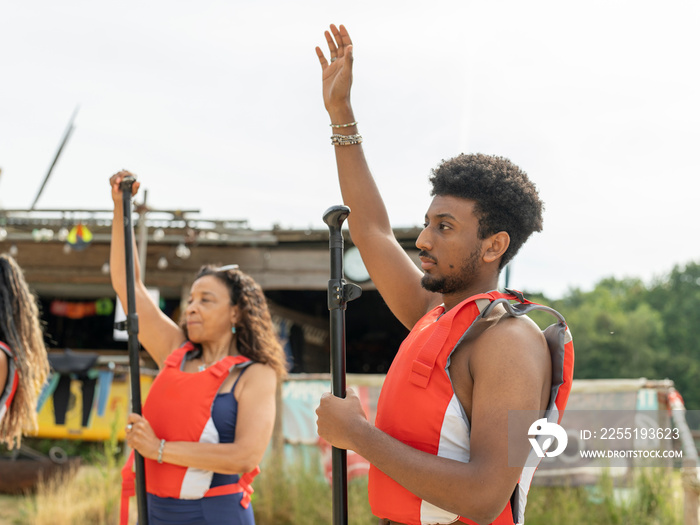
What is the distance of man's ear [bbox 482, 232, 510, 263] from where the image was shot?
1704 mm

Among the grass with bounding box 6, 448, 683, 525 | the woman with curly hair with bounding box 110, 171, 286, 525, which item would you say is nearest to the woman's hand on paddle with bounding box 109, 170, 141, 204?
the woman with curly hair with bounding box 110, 171, 286, 525

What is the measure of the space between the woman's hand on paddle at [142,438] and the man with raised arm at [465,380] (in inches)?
40.4

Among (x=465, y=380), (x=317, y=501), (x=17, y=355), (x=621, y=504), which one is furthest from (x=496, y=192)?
(x=317, y=501)

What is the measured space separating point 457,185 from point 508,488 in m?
0.77

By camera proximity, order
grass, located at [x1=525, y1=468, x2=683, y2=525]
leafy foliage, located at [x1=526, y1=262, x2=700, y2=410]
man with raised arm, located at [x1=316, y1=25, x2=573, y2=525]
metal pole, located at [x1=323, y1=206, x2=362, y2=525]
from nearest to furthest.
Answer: man with raised arm, located at [x1=316, y1=25, x2=573, y2=525] < metal pole, located at [x1=323, y1=206, x2=362, y2=525] < grass, located at [x1=525, y1=468, x2=683, y2=525] < leafy foliage, located at [x1=526, y1=262, x2=700, y2=410]

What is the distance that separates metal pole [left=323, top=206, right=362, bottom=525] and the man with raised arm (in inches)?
2.6

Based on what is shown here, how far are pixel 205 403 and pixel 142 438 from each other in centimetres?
27

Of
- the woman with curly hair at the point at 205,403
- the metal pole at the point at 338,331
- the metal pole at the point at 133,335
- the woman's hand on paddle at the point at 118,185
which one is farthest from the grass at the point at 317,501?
the metal pole at the point at 338,331

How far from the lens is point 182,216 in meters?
11.0

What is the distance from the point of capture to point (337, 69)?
219 cm

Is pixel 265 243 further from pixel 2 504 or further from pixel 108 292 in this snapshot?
pixel 2 504

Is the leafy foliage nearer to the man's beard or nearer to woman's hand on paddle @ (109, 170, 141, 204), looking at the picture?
woman's hand on paddle @ (109, 170, 141, 204)

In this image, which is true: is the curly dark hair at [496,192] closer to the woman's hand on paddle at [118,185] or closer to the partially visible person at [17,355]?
the woman's hand on paddle at [118,185]

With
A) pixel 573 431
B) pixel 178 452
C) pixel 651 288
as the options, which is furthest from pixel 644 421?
pixel 651 288
